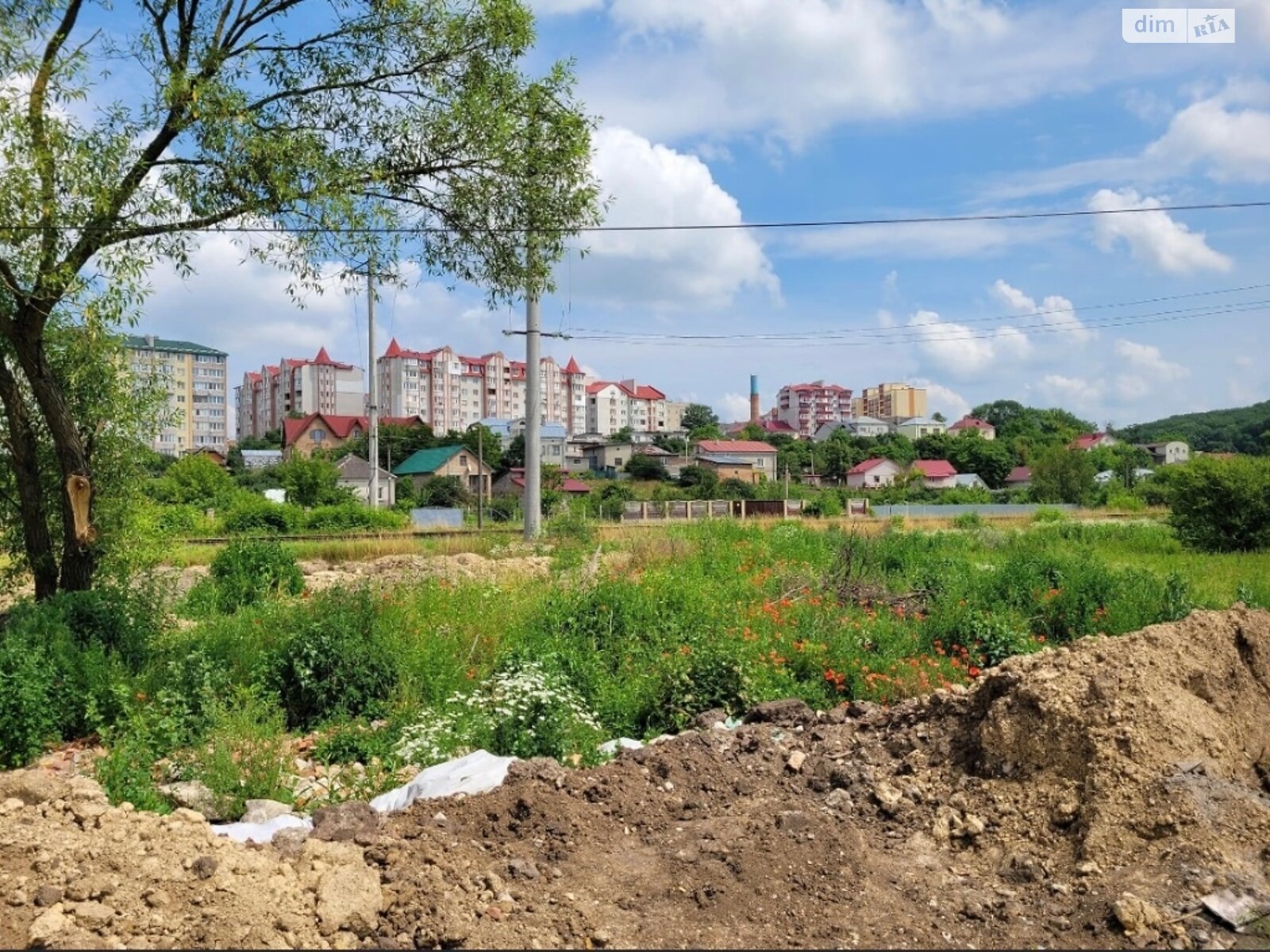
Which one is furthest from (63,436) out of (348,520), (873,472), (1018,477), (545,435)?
(545,435)

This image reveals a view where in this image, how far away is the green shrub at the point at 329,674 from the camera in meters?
7.16

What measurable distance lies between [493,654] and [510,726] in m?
2.38

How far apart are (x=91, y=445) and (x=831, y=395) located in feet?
464

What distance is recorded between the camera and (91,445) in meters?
9.61

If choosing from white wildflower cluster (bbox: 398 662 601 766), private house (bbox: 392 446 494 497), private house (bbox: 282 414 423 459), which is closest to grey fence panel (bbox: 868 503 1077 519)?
private house (bbox: 392 446 494 497)

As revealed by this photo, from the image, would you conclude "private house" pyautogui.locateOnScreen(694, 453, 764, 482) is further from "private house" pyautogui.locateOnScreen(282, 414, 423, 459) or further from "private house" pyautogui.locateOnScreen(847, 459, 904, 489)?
"private house" pyautogui.locateOnScreen(282, 414, 423, 459)

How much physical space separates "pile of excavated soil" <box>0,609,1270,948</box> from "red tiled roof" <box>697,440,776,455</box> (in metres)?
75.2

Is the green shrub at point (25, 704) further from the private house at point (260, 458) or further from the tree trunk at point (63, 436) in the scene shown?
the private house at point (260, 458)

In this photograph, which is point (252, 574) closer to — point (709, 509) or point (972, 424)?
point (709, 509)

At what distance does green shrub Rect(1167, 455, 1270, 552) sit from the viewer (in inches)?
803

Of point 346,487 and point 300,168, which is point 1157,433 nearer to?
point 346,487

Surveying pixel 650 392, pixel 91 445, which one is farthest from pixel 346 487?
pixel 650 392

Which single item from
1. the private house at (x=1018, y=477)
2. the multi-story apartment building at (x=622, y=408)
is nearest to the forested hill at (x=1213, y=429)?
the private house at (x=1018, y=477)

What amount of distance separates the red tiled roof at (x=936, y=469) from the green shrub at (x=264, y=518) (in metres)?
55.5
